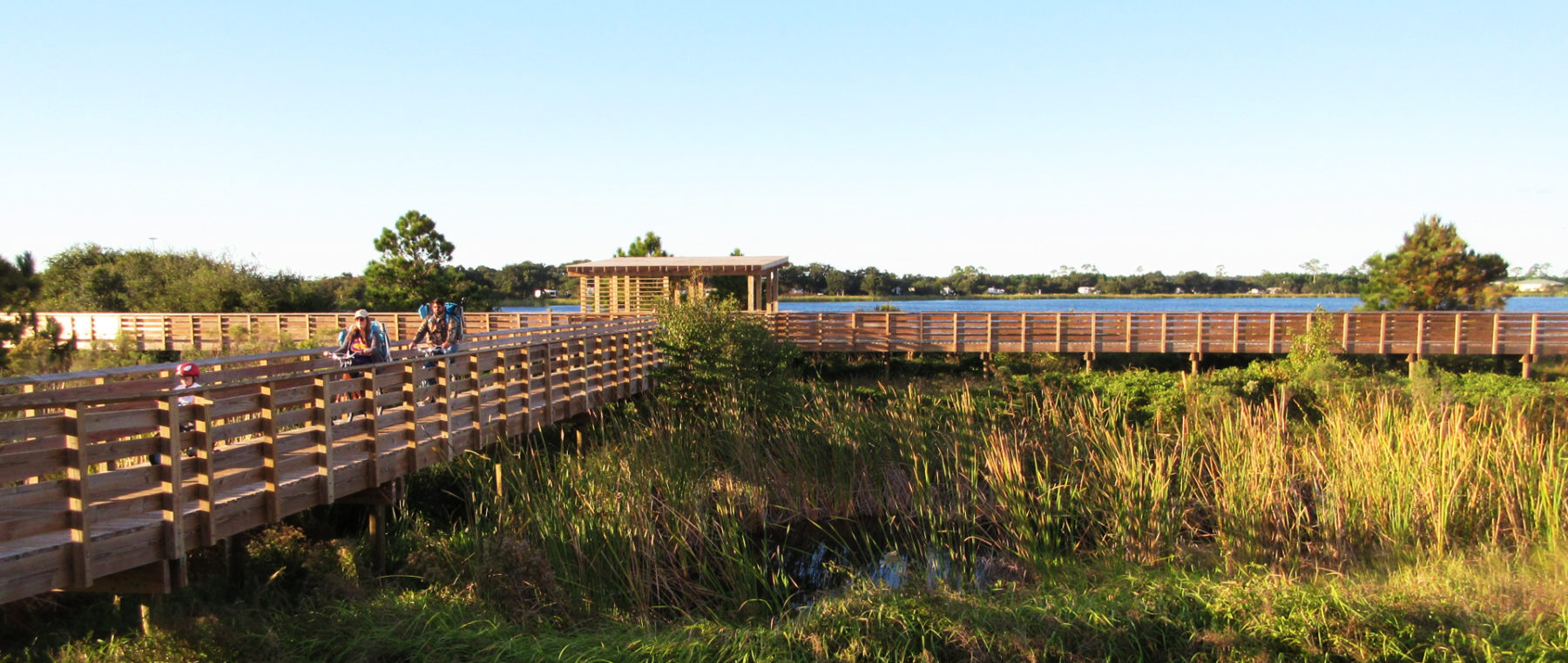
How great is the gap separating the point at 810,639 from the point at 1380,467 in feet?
17.4

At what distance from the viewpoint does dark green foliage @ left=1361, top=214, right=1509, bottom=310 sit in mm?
26969

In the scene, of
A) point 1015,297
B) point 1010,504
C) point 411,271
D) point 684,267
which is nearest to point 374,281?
point 411,271

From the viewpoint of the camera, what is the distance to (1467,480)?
306 inches

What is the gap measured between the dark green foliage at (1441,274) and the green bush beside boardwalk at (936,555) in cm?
1932

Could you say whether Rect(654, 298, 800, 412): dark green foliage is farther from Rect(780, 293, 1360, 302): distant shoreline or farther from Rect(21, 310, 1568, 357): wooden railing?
Rect(780, 293, 1360, 302): distant shoreline

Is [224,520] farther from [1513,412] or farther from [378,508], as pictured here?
[1513,412]

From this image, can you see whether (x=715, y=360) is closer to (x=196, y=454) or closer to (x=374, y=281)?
(x=196, y=454)

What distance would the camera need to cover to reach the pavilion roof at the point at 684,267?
2720 cm

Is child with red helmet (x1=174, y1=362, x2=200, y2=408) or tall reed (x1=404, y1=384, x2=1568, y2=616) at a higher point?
child with red helmet (x1=174, y1=362, x2=200, y2=408)

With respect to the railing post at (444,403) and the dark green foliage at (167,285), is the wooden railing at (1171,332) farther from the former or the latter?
the dark green foliage at (167,285)

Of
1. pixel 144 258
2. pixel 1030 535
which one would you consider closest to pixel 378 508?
pixel 1030 535

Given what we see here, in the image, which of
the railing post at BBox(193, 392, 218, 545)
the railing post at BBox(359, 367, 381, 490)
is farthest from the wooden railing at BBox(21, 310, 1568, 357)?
the railing post at BBox(193, 392, 218, 545)

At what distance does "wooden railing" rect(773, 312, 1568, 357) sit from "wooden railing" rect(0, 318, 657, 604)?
542 inches

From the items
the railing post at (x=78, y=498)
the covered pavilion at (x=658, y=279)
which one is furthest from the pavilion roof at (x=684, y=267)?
the railing post at (x=78, y=498)
